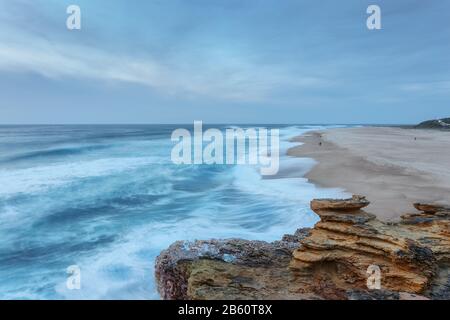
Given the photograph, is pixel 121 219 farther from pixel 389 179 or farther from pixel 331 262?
pixel 389 179

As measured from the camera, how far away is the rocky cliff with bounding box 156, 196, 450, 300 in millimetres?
5125

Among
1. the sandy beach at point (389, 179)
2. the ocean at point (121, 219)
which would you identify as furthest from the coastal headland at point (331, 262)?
the sandy beach at point (389, 179)

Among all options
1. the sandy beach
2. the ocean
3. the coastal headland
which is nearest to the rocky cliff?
the coastal headland

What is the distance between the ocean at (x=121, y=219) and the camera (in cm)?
1039

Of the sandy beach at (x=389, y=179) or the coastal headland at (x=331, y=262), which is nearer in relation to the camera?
the coastal headland at (x=331, y=262)

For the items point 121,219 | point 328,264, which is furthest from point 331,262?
point 121,219

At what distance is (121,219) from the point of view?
16141 millimetres

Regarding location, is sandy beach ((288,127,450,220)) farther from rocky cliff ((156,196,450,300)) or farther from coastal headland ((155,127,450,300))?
rocky cliff ((156,196,450,300))

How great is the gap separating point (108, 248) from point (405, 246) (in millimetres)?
10524

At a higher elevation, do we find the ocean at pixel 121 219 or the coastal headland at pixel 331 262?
the coastal headland at pixel 331 262

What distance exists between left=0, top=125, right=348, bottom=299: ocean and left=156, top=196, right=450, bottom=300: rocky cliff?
12.4 ft

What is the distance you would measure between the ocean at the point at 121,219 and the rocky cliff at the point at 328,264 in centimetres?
377

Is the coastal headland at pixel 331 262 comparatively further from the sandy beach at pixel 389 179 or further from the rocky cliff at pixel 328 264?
the sandy beach at pixel 389 179
